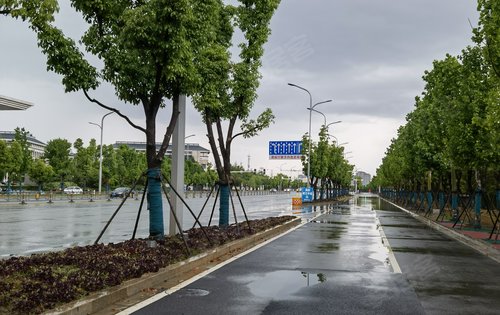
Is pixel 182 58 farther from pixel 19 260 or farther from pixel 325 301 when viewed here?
pixel 325 301

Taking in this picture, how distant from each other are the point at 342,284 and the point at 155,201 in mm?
4615

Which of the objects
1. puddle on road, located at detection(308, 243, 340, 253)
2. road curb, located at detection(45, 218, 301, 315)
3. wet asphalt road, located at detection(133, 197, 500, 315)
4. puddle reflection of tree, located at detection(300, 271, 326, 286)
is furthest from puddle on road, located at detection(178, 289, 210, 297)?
puddle on road, located at detection(308, 243, 340, 253)

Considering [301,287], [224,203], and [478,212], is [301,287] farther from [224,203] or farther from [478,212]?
[478,212]

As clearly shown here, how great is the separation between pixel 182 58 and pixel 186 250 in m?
4.30

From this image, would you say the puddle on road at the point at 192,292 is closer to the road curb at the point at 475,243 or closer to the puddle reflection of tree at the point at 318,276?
the puddle reflection of tree at the point at 318,276

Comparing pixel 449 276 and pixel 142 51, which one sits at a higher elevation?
pixel 142 51

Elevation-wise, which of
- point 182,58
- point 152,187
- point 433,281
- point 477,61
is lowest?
point 433,281

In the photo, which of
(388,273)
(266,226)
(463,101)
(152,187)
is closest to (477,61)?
(463,101)

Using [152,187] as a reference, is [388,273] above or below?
below

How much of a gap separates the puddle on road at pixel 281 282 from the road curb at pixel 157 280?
1.27 m

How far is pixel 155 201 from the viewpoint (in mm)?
11195

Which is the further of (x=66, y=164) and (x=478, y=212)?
(x=66, y=164)

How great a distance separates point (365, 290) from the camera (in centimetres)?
833

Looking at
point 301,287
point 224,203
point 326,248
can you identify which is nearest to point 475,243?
point 326,248
